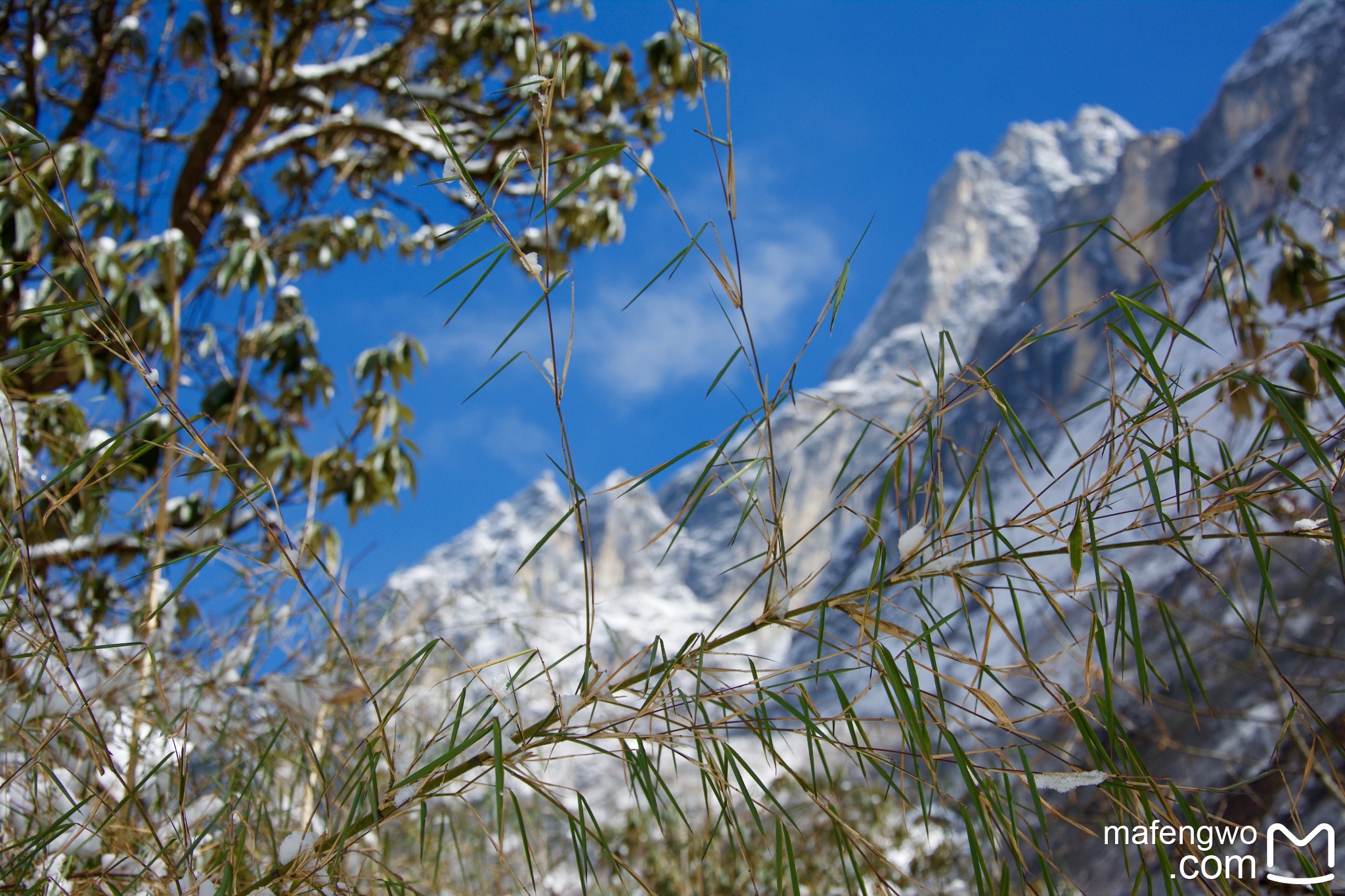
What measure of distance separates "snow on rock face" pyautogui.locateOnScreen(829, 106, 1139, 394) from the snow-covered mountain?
228 millimetres

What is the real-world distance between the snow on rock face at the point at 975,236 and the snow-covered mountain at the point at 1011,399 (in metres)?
0.23

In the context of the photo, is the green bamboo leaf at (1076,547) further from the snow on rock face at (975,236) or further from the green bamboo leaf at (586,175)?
the snow on rock face at (975,236)

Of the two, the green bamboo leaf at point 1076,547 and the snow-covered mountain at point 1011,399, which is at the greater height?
the snow-covered mountain at point 1011,399

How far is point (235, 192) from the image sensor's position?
3340 mm

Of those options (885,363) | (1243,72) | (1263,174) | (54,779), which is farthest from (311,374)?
(885,363)

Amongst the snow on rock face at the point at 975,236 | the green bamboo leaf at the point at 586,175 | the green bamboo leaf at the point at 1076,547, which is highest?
the snow on rock face at the point at 975,236

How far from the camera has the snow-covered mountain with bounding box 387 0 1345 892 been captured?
5.54 ft

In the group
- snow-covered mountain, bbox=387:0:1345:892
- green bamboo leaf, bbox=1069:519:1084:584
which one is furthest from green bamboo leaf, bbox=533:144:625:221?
green bamboo leaf, bbox=1069:519:1084:584

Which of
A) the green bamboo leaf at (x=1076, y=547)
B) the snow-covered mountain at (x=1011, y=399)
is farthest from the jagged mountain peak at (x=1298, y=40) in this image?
the green bamboo leaf at (x=1076, y=547)

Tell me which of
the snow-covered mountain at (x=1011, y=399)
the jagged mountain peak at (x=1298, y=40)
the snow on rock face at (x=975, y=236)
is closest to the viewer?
the snow-covered mountain at (x=1011, y=399)

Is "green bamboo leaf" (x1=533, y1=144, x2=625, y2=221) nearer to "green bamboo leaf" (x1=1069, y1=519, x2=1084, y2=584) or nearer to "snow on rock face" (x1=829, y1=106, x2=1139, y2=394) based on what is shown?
"green bamboo leaf" (x1=1069, y1=519, x2=1084, y2=584)

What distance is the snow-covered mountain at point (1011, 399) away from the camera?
5.54 ft

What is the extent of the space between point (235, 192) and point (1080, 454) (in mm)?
3459

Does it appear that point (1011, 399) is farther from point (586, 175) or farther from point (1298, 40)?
point (586, 175)
